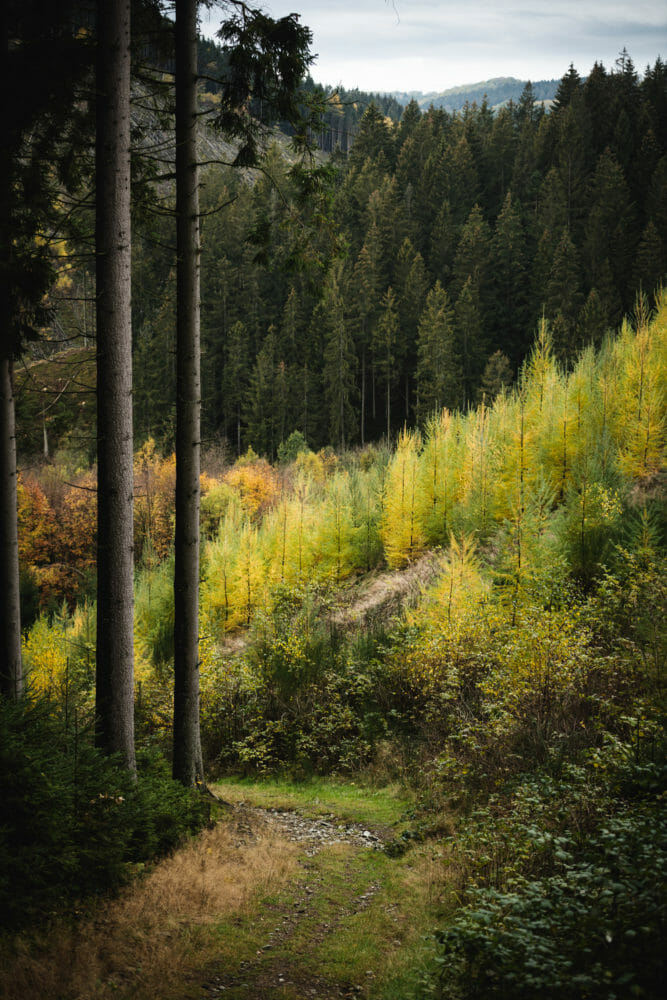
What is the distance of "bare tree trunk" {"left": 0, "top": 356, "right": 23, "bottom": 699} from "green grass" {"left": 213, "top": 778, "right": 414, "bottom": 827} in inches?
154

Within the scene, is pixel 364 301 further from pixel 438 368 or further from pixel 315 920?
pixel 315 920

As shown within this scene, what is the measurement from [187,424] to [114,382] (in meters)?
1.42

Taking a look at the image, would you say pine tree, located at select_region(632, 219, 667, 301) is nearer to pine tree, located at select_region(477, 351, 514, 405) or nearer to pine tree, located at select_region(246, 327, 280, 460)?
pine tree, located at select_region(477, 351, 514, 405)

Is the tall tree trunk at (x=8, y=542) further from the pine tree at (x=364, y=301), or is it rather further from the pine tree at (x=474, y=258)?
the pine tree at (x=474, y=258)

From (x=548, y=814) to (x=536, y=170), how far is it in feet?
246

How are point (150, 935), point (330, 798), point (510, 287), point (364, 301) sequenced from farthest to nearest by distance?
point (364, 301) < point (510, 287) < point (330, 798) < point (150, 935)

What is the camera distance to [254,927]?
16.1ft

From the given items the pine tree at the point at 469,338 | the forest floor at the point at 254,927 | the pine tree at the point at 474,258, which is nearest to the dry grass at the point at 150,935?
the forest floor at the point at 254,927

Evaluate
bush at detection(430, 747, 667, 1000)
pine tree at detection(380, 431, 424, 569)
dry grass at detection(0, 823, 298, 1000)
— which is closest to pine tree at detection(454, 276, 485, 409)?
pine tree at detection(380, 431, 424, 569)

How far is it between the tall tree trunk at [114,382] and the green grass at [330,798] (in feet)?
14.2

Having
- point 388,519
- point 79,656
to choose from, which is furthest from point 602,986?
point 388,519

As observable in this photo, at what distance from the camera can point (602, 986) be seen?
109 inches

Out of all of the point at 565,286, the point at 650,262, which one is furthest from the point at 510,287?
the point at 650,262

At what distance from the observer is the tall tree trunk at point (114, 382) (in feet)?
17.0
